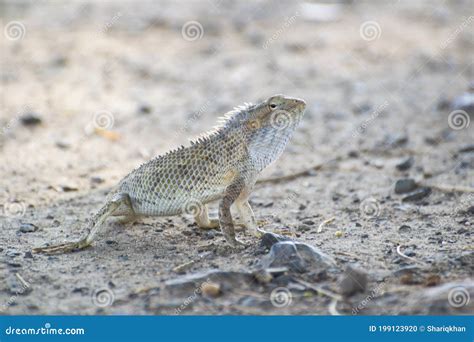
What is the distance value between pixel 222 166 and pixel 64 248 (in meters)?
1.81

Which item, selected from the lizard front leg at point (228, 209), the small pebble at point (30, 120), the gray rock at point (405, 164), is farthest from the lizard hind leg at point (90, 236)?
the small pebble at point (30, 120)

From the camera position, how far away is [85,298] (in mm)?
6156

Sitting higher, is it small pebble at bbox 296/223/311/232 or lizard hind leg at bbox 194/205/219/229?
lizard hind leg at bbox 194/205/219/229

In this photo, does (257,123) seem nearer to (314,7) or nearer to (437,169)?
(437,169)

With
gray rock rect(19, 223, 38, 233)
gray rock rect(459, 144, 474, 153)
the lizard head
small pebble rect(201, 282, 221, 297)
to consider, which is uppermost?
the lizard head

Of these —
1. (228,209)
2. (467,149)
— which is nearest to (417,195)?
(467,149)

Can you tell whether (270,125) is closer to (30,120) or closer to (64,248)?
(64,248)

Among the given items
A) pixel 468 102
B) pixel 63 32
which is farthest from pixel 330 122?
pixel 63 32

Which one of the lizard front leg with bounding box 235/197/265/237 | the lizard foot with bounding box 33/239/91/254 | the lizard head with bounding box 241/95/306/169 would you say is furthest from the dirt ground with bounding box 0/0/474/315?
the lizard head with bounding box 241/95/306/169

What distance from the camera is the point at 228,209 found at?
707cm

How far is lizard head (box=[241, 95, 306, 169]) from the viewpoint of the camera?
286 inches

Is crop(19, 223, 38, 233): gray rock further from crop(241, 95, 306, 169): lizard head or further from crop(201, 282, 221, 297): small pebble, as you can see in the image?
crop(201, 282, 221, 297): small pebble

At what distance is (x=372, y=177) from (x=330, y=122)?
260cm

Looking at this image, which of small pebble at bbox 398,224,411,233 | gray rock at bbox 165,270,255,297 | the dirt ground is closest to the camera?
gray rock at bbox 165,270,255,297
